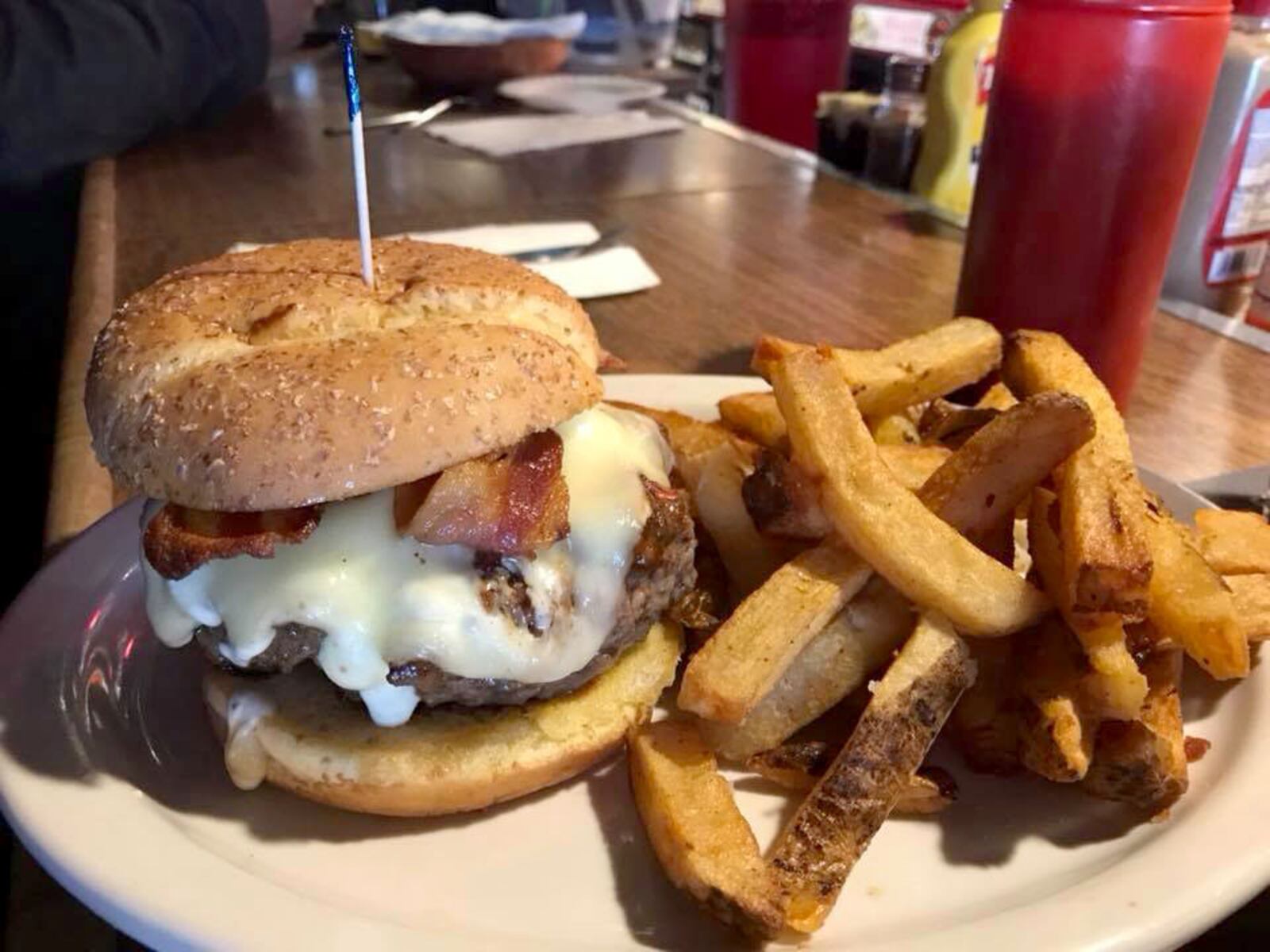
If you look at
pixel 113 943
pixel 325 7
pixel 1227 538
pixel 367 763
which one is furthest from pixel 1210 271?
pixel 325 7

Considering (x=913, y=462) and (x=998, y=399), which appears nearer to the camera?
(x=913, y=462)

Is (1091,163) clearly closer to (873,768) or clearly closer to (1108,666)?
(1108,666)

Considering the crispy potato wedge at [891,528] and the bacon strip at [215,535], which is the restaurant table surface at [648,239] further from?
the crispy potato wedge at [891,528]

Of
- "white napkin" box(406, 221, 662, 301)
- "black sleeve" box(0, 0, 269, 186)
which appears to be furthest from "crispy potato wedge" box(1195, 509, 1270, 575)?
"black sleeve" box(0, 0, 269, 186)

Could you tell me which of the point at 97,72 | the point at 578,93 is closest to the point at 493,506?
the point at 97,72

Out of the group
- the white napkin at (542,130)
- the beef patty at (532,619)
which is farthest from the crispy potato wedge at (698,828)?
the white napkin at (542,130)

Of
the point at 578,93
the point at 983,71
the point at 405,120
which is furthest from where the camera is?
the point at 578,93
